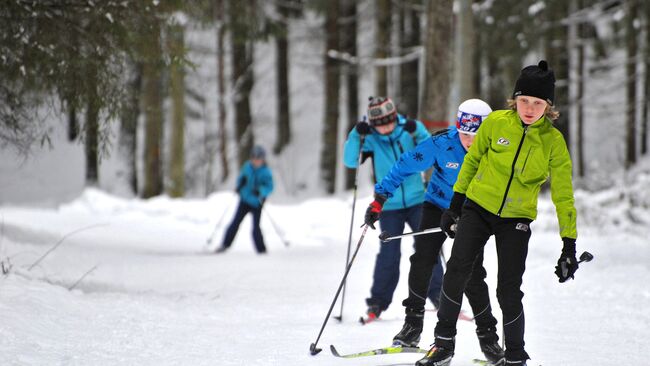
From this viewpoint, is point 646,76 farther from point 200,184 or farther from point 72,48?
point 72,48

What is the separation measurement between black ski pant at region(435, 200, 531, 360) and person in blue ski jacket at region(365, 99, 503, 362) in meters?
0.32

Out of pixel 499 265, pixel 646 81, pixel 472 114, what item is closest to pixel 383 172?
pixel 472 114

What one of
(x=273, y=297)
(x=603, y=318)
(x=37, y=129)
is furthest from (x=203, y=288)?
(x=603, y=318)

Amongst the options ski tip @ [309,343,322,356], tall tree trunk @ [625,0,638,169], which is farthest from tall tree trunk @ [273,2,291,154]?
ski tip @ [309,343,322,356]

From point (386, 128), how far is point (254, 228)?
238 inches

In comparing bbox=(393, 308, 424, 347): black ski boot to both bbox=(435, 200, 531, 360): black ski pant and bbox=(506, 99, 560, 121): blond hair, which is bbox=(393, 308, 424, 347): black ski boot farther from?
bbox=(506, 99, 560, 121): blond hair

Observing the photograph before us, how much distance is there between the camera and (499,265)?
443cm

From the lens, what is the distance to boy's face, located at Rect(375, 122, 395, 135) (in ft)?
22.0

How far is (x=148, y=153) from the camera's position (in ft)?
65.2

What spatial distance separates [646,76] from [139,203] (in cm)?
1724

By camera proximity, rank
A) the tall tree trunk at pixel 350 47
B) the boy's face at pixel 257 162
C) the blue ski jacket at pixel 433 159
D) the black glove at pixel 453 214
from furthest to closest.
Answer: the tall tree trunk at pixel 350 47 → the boy's face at pixel 257 162 → the blue ski jacket at pixel 433 159 → the black glove at pixel 453 214

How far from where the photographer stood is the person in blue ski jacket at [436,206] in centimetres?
489

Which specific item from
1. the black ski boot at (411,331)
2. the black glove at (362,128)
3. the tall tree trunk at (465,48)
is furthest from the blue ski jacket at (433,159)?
the tall tree trunk at (465,48)

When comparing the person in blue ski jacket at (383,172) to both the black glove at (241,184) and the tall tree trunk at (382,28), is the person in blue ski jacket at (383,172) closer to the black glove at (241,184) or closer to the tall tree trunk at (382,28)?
the black glove at (241,184)
